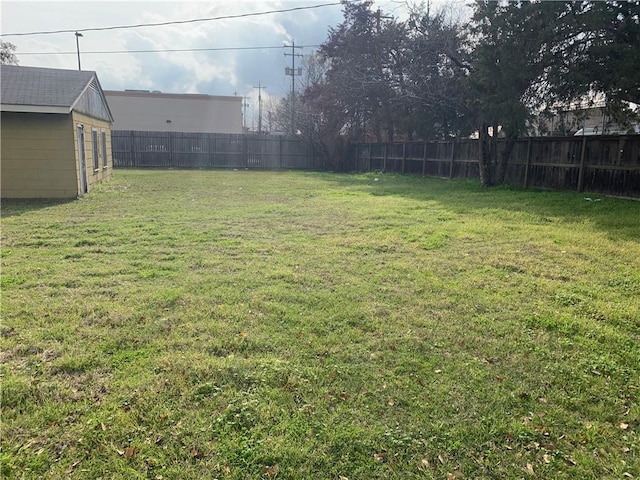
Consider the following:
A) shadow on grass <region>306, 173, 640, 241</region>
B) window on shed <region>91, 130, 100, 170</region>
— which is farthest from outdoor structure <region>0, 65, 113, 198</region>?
shadow on grass <region>306, 173, 640, 241</region>

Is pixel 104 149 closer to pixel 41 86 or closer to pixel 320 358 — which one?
pixel 41 86

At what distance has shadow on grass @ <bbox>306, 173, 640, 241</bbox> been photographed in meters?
7.48

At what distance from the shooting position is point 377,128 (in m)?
24.2

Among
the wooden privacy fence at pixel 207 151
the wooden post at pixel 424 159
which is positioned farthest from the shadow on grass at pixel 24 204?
the wooden privacy fence at pixel 207 151

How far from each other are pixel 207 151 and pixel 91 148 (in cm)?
1307

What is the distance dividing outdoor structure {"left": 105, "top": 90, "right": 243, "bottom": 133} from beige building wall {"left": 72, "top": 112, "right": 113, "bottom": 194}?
64.1ft

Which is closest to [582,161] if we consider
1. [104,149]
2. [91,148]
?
[91,148]

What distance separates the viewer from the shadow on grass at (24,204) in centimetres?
853

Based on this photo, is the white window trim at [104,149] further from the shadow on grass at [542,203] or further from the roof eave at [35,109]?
the shadow on grass at [542,203]

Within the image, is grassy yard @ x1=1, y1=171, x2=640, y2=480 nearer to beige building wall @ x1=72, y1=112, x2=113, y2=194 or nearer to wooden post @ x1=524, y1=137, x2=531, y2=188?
beige building wall @ x1=72, y1=112, x2=113, y2=194

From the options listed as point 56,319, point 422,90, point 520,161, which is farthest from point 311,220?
point 422,90

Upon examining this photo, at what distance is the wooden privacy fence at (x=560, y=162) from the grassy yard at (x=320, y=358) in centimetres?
456

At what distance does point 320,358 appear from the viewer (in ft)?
9.75

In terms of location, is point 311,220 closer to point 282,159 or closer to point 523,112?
point 523,112
